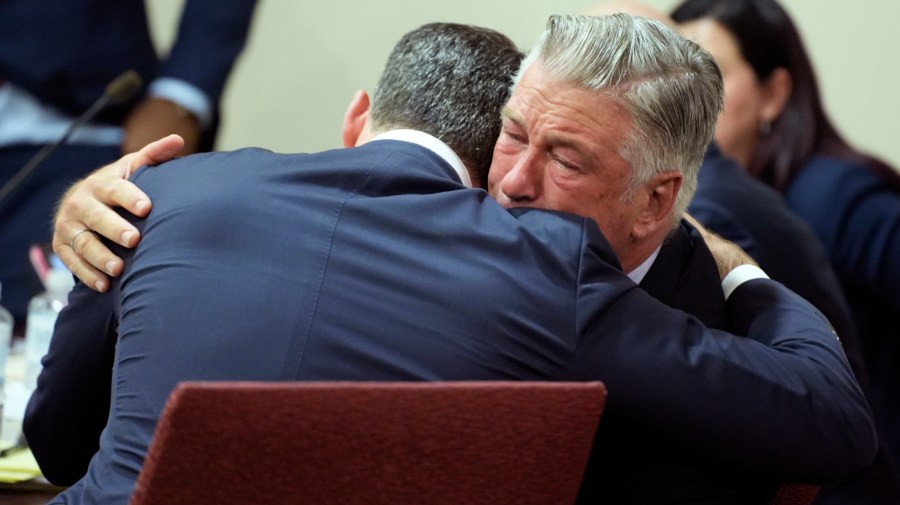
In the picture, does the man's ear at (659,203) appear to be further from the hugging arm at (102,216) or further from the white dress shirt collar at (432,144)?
the hugging arm at (102,216)

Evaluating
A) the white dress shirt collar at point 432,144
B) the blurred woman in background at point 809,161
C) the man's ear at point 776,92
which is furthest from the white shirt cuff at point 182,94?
the white dress shirt collar at point 432,144

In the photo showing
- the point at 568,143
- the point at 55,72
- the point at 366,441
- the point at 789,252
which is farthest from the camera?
the point at 55,72

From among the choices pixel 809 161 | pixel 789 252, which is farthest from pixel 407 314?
pixel 809 161

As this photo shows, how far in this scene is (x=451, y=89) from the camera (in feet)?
4.76

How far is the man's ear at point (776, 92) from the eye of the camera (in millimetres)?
2902

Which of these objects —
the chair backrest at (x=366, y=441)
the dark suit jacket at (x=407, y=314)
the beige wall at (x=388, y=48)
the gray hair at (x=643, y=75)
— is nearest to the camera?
the chair backrest at (x=366, y=441)

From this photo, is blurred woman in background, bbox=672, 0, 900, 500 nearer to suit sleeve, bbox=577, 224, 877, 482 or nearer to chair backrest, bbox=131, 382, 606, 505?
suit sleeve, bbox=577, 224, 877, 482

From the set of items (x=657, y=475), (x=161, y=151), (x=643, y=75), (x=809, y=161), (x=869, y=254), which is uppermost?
(x=643, y=75)

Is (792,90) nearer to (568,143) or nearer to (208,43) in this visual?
(208,43)

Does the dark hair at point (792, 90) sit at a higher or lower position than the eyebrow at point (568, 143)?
lower

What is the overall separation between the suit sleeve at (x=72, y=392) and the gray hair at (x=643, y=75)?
1.77ft

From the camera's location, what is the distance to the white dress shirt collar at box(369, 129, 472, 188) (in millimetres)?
1367

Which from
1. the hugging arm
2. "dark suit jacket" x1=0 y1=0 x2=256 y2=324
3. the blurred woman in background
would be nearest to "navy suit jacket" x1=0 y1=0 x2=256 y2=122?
"dark suit jacket" x1=0 y1=0 x2=256 y2=324

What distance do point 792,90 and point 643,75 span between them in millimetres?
1632
